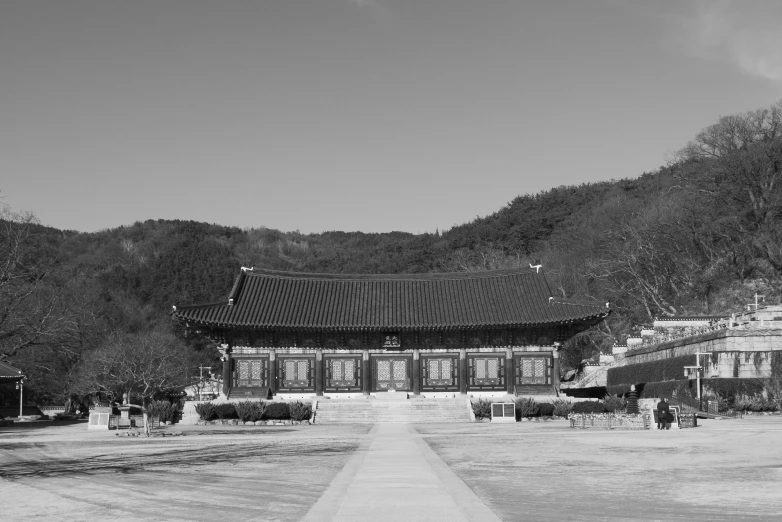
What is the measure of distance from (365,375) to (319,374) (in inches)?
106

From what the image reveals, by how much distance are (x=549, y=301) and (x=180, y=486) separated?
36629mm

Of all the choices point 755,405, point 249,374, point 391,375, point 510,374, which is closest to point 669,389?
point 755,405

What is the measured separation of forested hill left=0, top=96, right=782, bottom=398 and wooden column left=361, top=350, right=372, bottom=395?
52.6 feet

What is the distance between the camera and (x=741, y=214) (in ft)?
210

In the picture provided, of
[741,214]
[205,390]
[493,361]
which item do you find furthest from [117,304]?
[741,214]

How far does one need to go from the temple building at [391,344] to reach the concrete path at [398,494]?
29.0m

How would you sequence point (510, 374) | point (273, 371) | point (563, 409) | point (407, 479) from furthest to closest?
1. point (273, 371)
2. point (510, 374)
3. point (563, 409)
4. point (407, 479)

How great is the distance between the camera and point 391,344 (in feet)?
164

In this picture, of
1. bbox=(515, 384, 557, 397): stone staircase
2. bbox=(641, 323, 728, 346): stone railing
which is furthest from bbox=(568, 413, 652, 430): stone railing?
bbox=(515, 384, 557, 397): stone staircase

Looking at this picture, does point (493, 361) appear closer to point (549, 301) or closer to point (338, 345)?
point (549, 301)

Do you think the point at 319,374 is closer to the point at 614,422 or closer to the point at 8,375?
the point at 8,375

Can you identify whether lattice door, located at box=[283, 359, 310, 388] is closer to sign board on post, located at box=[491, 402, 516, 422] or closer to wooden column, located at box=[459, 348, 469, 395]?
wooden column, located at box=[459, 348, 469, 395]

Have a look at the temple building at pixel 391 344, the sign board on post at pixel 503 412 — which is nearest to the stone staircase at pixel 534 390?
the temple building at pixel 391 344

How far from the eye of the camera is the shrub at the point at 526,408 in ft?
133
